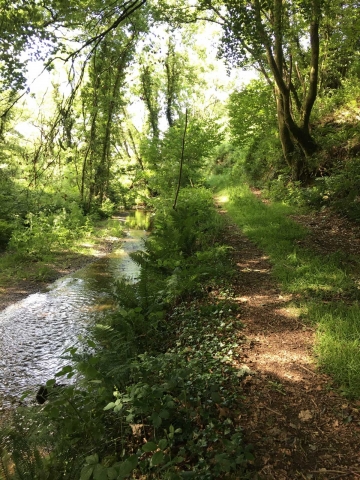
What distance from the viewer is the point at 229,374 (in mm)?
3297

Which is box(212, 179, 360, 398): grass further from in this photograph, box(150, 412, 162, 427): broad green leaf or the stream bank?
the stream bank

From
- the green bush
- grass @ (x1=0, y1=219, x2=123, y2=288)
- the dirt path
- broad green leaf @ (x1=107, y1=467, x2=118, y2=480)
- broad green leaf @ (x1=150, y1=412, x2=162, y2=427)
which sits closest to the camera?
broad green leaf @ (x1=107, y1=467, x2=118, y2=480)

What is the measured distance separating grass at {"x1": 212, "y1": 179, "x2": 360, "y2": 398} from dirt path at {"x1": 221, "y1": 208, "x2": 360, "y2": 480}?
16 centimetres

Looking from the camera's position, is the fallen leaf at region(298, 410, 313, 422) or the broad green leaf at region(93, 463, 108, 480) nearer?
the broad green leaf at region(93, 463, 108, 480)

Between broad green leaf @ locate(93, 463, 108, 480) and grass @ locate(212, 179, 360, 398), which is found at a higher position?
grass @ locate(212, 179, 360, 398)

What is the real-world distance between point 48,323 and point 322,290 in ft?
16.3

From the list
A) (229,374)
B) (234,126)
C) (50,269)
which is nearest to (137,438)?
(229,374)

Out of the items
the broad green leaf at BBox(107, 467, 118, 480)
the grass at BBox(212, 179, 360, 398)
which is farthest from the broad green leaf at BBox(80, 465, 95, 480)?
the grass at BBox(212, 179, 360, 398)

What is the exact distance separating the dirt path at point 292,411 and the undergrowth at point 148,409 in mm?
161

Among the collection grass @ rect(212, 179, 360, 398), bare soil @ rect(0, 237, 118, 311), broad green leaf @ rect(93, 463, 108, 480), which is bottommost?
bare soil @ rect(0, 237, 118, 311)

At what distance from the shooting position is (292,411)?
281 cm

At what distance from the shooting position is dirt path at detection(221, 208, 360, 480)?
2.32 meters

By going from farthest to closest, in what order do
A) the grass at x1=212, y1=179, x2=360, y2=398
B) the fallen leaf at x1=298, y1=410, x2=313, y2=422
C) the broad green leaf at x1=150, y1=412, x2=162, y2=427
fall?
the grass at x1=212, y1=179, x2=360, y2=398 → the fallen leaf at x1=298, y1=410, x2=313, y2=422 → the broad green leaf at x1=150, y1=412, x2=162, y2=427

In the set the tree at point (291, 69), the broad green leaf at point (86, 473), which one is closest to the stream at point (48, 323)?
the broad green leaf at point (86, 473)
